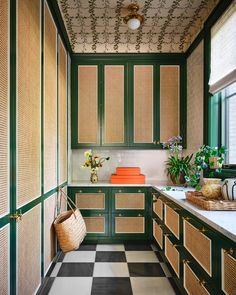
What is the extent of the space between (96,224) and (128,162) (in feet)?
3.60

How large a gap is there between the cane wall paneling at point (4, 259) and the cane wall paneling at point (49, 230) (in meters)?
0.95

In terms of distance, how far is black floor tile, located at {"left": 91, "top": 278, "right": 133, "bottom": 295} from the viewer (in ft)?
7.85

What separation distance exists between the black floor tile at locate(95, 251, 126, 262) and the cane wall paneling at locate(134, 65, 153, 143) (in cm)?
156

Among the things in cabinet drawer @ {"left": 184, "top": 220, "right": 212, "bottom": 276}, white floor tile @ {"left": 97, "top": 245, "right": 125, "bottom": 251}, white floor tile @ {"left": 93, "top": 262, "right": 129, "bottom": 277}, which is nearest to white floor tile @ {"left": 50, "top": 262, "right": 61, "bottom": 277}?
white floor tile @ {"left": 93, "top": 262, "right": 129, "bottom": 277}

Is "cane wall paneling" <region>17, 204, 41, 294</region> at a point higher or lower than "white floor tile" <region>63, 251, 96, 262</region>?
higher

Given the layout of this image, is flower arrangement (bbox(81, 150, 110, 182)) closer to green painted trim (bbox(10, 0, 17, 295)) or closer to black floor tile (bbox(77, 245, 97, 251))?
black floor tile (bbox(77, 245, 97, 251))

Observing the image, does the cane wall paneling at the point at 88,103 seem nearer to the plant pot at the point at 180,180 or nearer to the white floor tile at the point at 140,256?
the plant pot at the point at 180,180

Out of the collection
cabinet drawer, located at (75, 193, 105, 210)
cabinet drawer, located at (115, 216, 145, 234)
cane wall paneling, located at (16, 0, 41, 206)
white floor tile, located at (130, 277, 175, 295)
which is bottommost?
white floor tile, located at (130, 277, 175, 295)

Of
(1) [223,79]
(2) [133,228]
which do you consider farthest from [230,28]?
(2) [133,228]

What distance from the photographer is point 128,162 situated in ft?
14.0

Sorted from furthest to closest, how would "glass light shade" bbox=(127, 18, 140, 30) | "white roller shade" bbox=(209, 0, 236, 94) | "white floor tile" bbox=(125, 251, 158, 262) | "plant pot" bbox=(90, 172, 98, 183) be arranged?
"plant pot" bbox=(90, 172, 98, 183), "white floor tile" bbox=(125, 251, 158, 262), "glass light shade" bbox=(127, 18, 140, 30), "white roller shade" bbox=(209, 0, 236, 94)

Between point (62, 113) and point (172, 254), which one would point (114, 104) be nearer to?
point (62, 113)

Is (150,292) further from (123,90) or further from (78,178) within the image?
(123,90)

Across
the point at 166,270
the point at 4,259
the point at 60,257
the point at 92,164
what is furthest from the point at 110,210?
the point at 4,259
